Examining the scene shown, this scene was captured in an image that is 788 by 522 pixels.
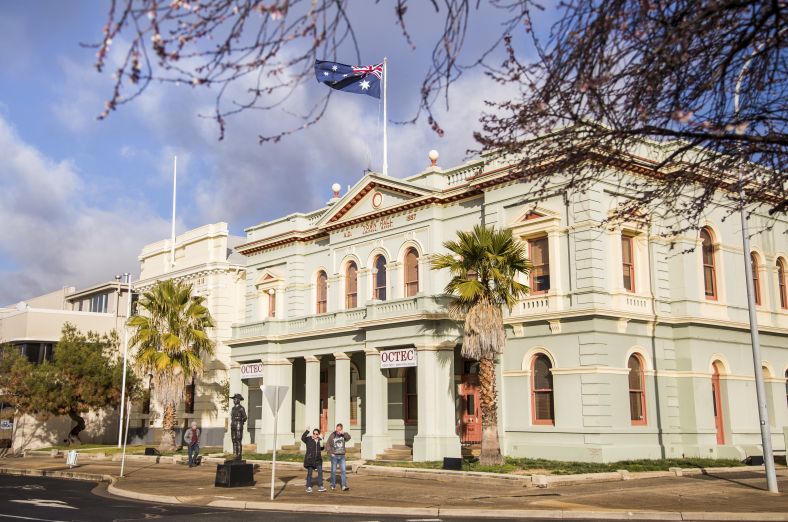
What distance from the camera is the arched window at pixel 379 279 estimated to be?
37.0 m

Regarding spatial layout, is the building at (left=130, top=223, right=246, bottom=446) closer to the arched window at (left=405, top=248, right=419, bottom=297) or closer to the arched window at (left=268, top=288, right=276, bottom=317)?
the arched window at (left=268, top=288, right=276, bottom=317)

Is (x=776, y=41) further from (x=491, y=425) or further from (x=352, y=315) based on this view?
(x=352, y=315)

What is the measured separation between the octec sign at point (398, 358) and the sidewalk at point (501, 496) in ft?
15.1

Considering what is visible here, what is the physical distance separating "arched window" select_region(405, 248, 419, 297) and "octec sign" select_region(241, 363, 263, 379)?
9.07 meters

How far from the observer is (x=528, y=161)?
954 cm

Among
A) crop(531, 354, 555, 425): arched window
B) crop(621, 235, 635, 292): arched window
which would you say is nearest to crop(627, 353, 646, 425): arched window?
crop(621, 235, 635, 292): arched window

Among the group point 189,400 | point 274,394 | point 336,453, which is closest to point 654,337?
point 336,453

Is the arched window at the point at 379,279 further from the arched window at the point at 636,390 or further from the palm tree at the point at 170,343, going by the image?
the arched window at the point at 636,390

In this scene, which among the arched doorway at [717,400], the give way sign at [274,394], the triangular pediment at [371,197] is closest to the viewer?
the give way sign at [274,394]

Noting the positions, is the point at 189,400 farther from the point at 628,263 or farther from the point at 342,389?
the point at 628,263

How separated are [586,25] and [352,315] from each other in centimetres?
2878

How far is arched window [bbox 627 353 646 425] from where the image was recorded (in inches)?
1134

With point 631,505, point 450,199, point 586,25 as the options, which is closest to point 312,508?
point 631,505

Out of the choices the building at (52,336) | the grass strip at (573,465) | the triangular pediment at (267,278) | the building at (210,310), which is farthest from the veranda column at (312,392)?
the building at (52,336)
